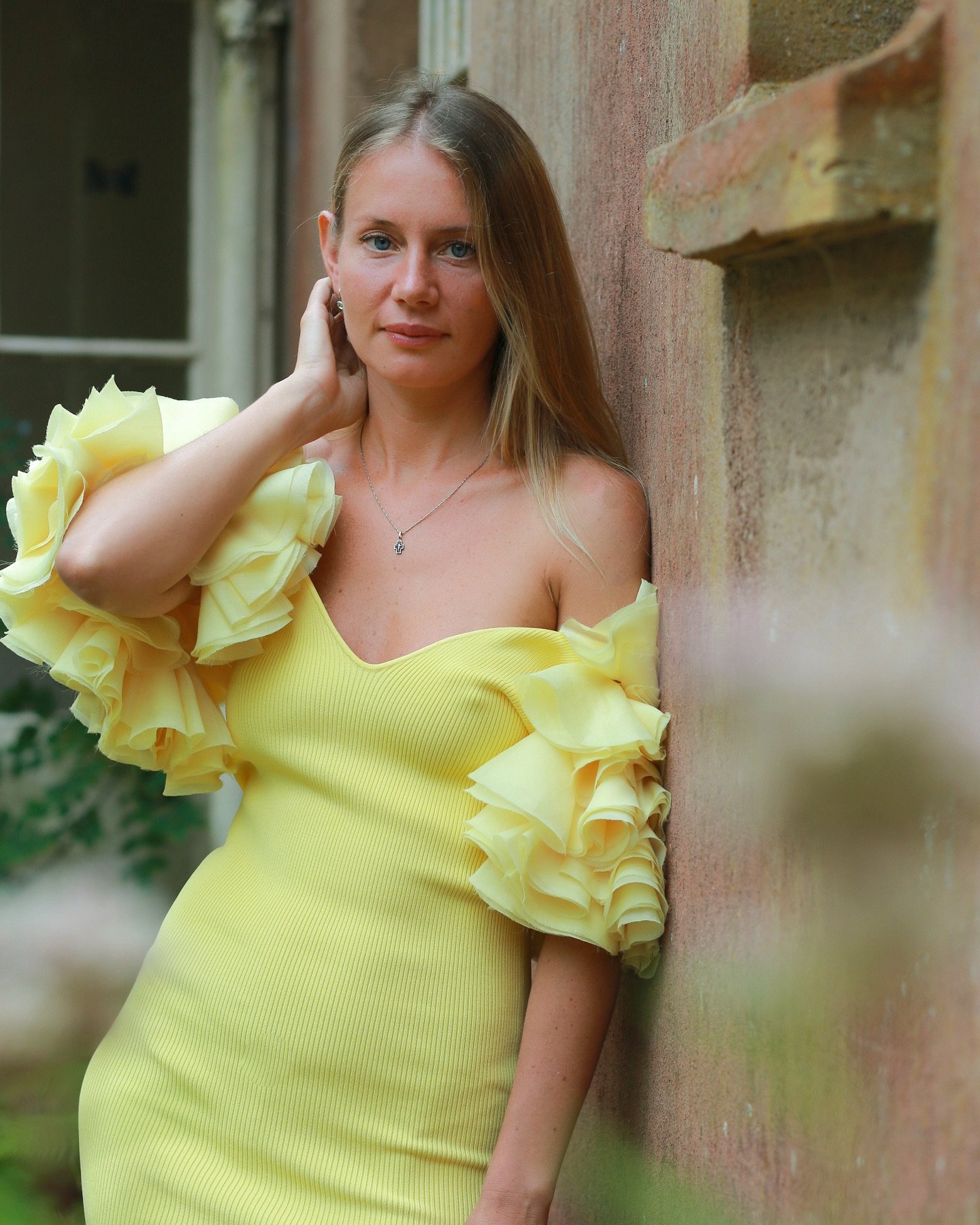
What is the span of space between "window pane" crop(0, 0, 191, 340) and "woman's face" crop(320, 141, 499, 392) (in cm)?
241

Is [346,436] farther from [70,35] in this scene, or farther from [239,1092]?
[70,35]

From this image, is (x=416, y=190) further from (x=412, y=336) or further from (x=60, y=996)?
(x=60, y=996)

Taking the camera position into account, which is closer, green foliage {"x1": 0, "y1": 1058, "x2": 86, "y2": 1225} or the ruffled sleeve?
green foliage {"x1": 0, "y1": 1058, "x2": 86, "y2": 1225}

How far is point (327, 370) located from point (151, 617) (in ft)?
1.35

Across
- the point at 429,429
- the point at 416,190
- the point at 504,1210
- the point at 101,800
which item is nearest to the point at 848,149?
the point at 416,190

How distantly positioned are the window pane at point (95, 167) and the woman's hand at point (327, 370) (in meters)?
2.20

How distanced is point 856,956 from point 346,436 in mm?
1285

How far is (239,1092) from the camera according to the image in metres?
1.68

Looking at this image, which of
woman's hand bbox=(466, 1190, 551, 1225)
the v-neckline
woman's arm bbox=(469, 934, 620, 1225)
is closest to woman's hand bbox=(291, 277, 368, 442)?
the v-neckline

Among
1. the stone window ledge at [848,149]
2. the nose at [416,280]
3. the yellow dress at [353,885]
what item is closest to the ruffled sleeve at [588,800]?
the yellow dress at [353,885]

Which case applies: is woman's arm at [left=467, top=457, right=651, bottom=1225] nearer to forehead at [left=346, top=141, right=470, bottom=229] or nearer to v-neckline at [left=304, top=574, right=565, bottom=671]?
v-neckline at [left=304, top=574, right=565, bottom=671]

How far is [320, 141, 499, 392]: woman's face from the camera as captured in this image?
1751mm

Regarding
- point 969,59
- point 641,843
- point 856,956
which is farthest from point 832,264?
point 641,843

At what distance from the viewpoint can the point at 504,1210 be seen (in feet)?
5.23
